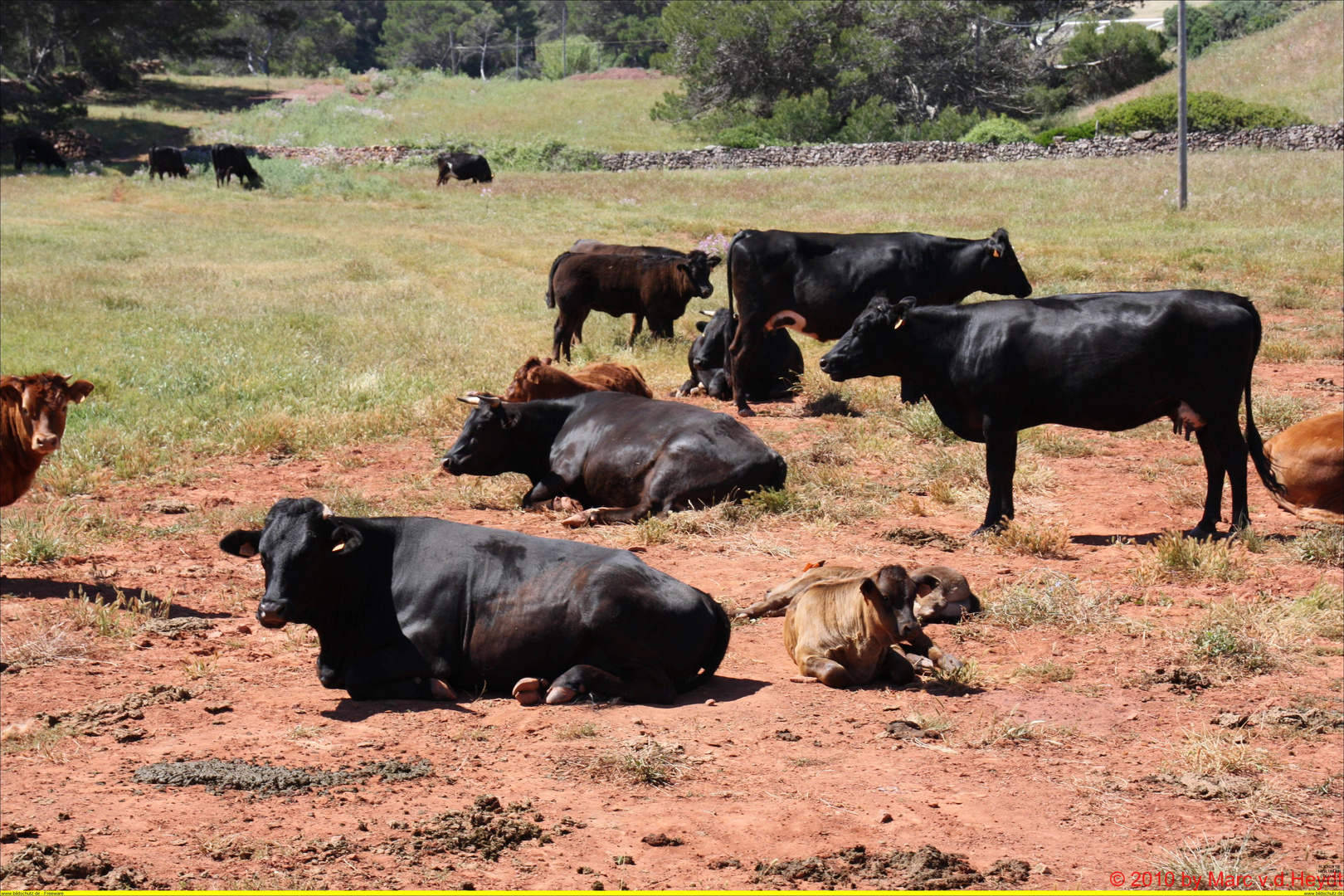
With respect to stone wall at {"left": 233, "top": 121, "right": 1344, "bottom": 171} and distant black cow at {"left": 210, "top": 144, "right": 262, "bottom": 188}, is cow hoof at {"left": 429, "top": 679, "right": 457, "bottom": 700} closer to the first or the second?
distant black cow at {"left": 210, "top": 144, "right": 262, "bottom": 188}

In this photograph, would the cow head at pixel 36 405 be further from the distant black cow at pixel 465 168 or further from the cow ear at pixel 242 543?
the distant black cow at pixel 465 168

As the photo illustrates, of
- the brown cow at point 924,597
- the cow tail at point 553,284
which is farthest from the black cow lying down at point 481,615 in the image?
the cow tail at point 553,284

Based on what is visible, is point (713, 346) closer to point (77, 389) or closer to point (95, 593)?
point (77, 389)

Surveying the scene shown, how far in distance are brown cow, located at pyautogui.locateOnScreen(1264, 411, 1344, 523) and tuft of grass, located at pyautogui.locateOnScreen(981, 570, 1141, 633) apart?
241 centimetres

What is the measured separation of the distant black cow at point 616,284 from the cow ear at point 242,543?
990cm

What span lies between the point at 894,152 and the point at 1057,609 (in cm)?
4261

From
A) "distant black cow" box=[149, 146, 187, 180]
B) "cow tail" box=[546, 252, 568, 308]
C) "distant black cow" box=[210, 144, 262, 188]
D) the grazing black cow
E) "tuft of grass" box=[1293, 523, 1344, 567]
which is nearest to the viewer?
"tuft of grass" box=[1293, 523, 1344, 567]

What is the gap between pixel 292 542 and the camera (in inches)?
236

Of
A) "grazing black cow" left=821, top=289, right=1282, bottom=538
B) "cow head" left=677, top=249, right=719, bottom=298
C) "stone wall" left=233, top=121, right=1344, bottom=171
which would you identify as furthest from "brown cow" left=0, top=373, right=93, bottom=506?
"stone wall" left=233, top=121, right=1344, bottom=171

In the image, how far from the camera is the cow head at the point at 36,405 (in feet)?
27.3

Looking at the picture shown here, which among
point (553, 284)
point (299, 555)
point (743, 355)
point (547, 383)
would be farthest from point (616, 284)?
point (299, 555)

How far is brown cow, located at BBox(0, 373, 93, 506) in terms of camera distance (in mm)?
8367

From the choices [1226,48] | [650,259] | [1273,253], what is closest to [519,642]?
[650,259]

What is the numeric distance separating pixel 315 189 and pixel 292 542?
122ft
